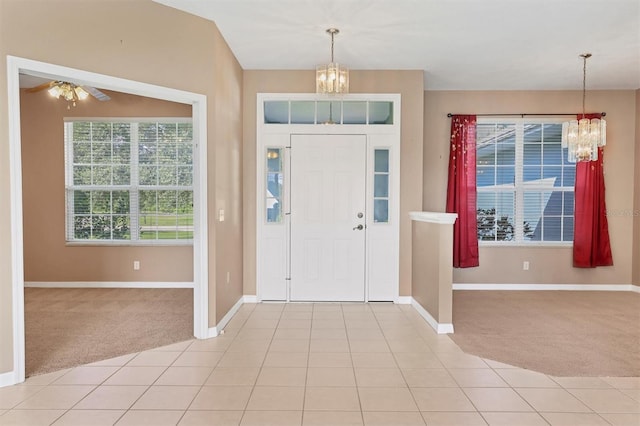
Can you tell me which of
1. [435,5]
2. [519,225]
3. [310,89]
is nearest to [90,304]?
[310,89]

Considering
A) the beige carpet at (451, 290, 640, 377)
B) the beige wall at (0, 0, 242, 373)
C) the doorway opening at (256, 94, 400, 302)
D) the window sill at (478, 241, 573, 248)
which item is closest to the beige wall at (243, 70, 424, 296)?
the doorway opening at (256, 94, 400, 302)

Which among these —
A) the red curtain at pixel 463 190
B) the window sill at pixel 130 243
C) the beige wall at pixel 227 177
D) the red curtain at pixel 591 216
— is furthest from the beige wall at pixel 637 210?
the window sill at pixel 130 243

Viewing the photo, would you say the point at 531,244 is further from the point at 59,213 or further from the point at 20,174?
the point at 59,213

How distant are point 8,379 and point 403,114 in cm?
453

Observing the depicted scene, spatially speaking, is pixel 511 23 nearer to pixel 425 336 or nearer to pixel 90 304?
pixel 425 336

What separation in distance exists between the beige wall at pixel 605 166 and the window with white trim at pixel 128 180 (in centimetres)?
366

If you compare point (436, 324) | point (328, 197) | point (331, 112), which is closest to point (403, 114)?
point (331, 112)

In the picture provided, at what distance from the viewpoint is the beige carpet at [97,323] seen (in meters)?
3.16

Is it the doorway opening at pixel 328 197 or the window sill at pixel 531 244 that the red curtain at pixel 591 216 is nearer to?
the window sill at pixel 531 244

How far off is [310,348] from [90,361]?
176 centimetres

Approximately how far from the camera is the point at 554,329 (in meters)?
3.85

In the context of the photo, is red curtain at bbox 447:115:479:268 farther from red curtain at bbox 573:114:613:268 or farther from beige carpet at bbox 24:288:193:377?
beige carpet at bbox 24:288:193:377

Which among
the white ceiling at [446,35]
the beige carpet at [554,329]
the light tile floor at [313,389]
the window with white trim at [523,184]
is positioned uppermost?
the white ceiling at [446,35]

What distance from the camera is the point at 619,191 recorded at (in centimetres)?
555
